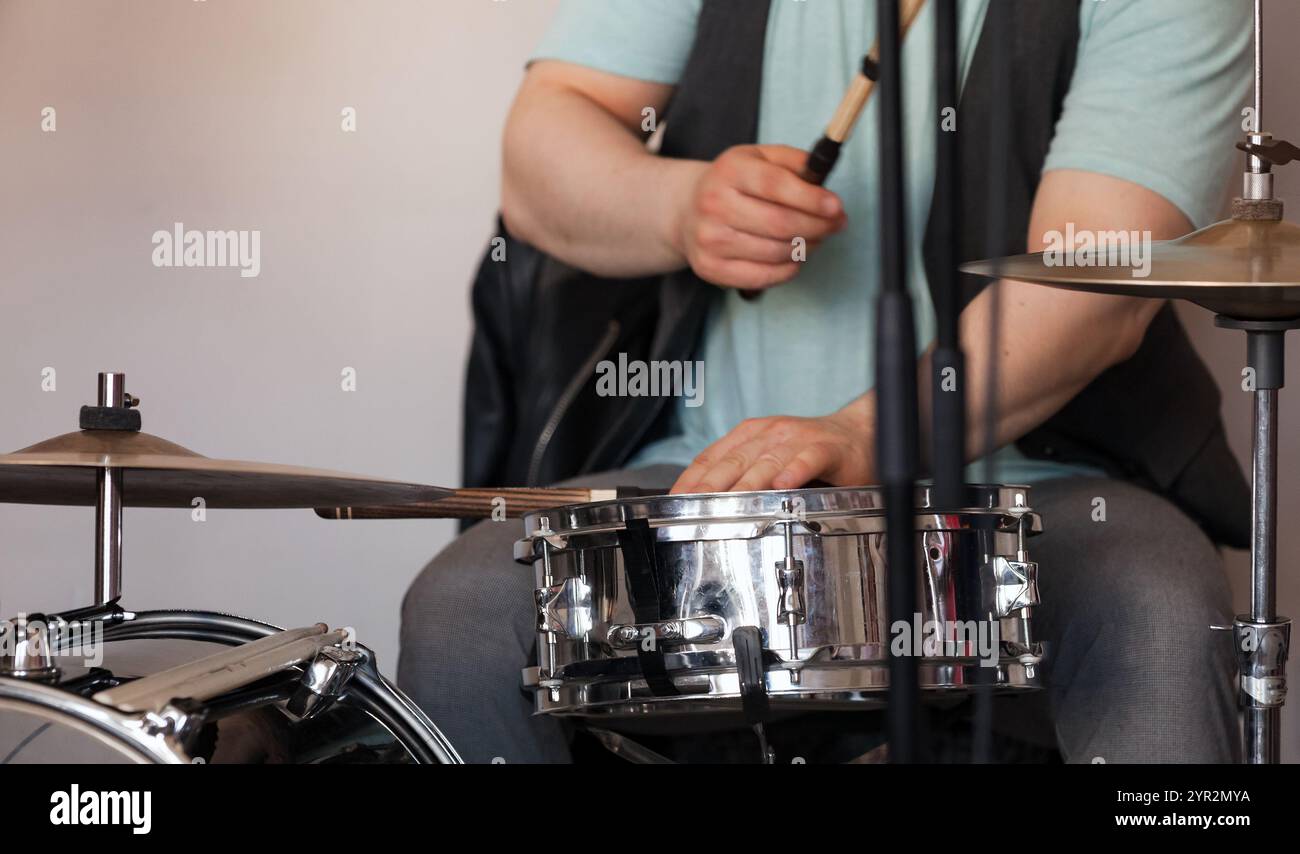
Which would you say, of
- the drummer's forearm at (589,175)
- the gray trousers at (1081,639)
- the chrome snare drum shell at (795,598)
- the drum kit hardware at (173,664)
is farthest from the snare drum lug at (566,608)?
the drummer's forearm at (589,175)

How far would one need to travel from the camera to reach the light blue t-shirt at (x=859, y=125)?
1.39 m

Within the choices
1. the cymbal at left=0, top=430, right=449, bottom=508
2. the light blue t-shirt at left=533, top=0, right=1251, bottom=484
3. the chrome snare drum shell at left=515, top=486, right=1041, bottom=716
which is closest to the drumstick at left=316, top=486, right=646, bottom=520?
the cymbal at left=0, top=430, right=449, bottom=508

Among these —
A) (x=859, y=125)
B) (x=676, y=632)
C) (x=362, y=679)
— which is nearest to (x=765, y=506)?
(x=676, y=632)

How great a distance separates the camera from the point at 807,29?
162 centimetres

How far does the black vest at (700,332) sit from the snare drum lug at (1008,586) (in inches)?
16.9

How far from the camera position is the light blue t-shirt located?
139 cm

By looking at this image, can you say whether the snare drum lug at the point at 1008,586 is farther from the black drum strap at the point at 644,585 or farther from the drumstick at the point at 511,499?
the drumstick at the point at 511,499

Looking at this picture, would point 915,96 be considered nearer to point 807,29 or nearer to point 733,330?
point 807,29

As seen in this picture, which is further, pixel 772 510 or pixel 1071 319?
pixel 1071 319

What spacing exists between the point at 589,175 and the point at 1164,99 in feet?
2.03

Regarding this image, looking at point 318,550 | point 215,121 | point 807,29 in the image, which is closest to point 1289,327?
point 807,29

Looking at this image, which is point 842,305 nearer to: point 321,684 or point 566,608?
point 566,608

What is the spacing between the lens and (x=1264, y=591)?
1062mm

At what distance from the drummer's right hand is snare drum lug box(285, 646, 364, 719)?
60 cm
